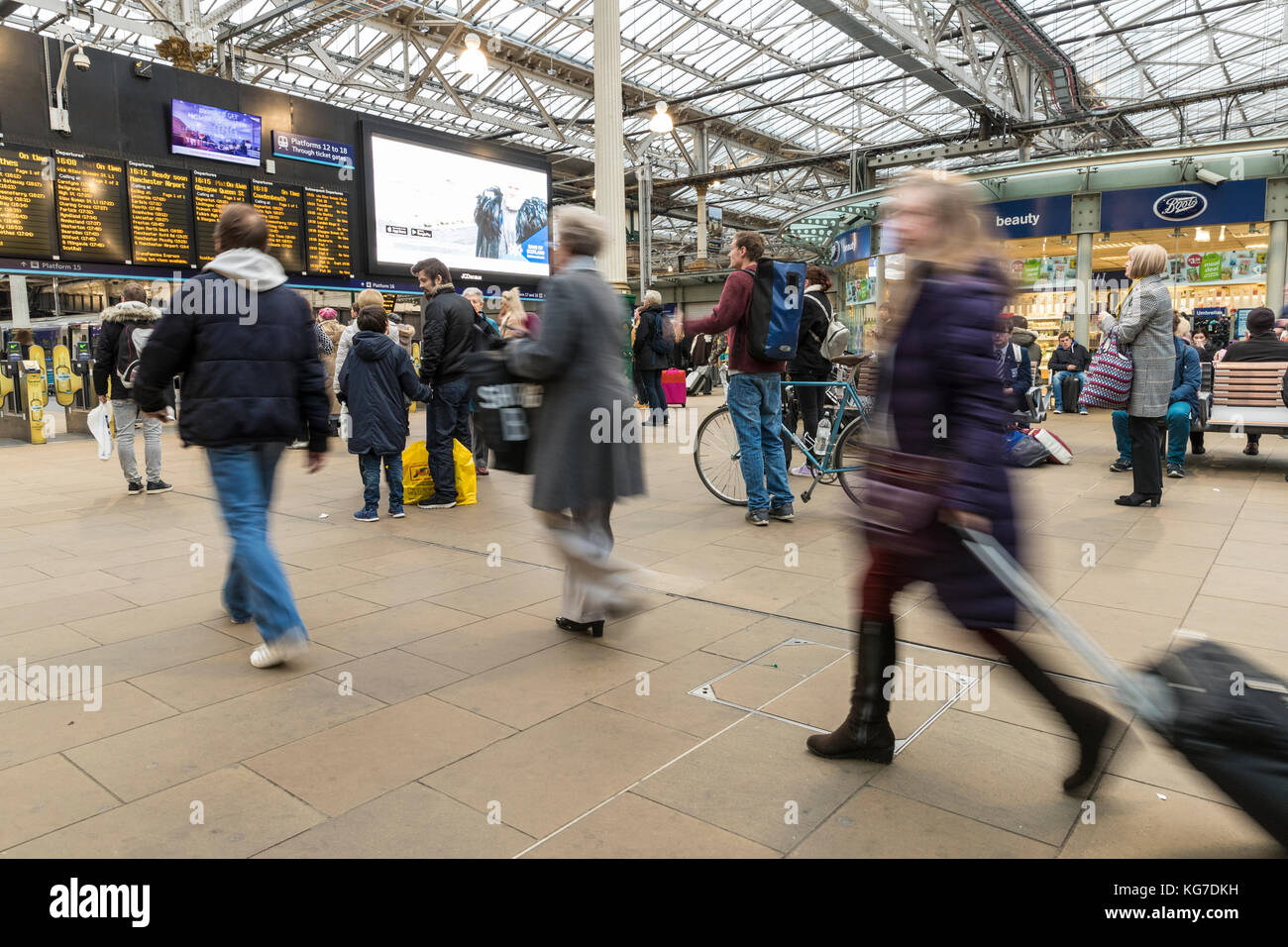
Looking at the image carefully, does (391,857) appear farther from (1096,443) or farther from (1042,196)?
(1042,196)

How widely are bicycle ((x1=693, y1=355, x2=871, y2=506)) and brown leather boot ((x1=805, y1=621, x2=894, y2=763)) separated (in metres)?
3.41

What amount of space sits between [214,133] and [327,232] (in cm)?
197

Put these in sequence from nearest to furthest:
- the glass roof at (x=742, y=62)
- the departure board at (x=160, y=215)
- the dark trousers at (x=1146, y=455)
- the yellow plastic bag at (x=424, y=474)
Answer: the dark trousers at (x=1146, y=455)
the yellow plastic bag at (x=424, y=474)
the departure board at (x=160, y=215)
the glass roof at (x=742, y=62)

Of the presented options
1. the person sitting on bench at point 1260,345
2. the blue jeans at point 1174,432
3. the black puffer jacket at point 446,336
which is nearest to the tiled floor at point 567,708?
the black puffer jacket at point 446,336

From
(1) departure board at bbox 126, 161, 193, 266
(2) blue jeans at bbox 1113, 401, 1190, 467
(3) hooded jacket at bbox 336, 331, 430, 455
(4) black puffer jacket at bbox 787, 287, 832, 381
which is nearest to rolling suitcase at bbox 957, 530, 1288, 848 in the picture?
(3) hooded jacket at bbox 336, 331, 430, 455

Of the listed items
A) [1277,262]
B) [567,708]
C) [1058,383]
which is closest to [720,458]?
[567,708]

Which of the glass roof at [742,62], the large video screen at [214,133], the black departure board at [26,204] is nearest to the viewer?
the black departure board at [26,204]

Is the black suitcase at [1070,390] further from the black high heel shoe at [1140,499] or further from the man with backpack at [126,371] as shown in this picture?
→ the man with backpack at [126,371]

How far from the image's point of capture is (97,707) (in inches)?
120

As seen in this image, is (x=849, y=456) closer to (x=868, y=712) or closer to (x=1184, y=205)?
(x=868, y=712)

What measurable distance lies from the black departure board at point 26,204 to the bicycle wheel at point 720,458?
29.5 feet

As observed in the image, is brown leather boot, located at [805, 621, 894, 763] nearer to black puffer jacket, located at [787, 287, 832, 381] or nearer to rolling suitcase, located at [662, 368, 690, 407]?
black puffer jacket, located at [787, 287, 832, 381]

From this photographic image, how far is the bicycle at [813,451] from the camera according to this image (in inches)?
241
